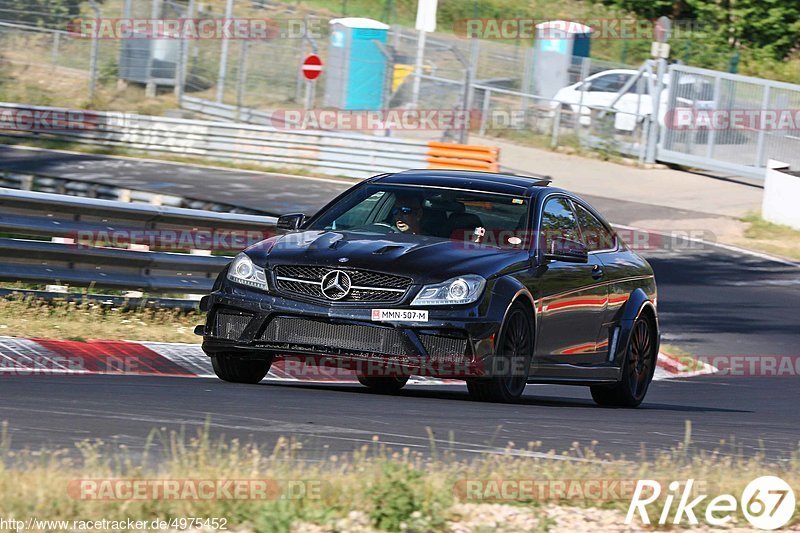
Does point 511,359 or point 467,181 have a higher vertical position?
point 467,181

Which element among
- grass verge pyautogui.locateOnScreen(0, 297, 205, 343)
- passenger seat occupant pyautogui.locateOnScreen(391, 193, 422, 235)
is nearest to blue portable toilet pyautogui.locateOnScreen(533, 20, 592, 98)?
grass verge pyautogui.locateOnScreen(0, 297, 205, 343)

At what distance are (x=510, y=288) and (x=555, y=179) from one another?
75.2 ft

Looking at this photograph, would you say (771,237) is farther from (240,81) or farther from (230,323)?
(230,323)

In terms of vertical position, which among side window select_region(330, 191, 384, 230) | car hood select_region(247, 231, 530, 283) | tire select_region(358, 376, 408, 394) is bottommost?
tire select_region(358, 376, 408, 394)

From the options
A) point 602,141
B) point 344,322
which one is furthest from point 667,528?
point 602,141

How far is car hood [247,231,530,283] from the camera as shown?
8.30m

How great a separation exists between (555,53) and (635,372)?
93.1ft

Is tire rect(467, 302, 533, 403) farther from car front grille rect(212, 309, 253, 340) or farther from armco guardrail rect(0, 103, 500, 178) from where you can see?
armco guardrail rect(0, 103, 500, 178)

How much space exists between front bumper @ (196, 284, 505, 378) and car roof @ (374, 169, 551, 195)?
4.30 feet

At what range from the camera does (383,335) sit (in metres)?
8.20

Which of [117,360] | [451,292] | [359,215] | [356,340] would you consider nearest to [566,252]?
[451,292]

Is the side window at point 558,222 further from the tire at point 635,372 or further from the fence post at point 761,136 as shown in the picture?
the fence post at point 761,136

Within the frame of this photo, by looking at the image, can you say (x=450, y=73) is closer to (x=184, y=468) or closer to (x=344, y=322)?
(x=344, y=322)

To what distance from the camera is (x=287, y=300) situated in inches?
330
